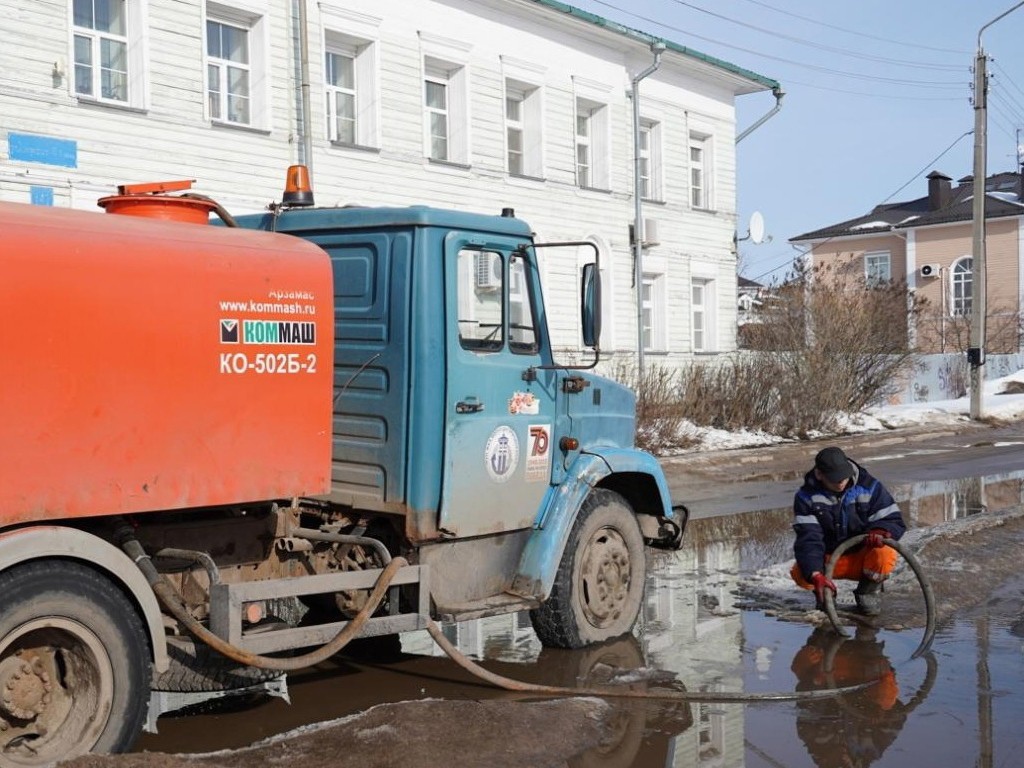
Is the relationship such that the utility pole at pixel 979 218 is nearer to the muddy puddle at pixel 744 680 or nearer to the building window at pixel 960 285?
the muddy puddle at pixel 744 680

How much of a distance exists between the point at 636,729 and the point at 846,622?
2673mm

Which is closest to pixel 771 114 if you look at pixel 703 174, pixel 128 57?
pixel 703 174

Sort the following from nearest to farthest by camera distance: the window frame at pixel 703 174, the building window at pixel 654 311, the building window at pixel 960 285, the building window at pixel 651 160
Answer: the building window at pixel 651 160 < the building window at pixel 654 311 < the window frame at pixel 703 174 < the building window at pixel 960 285

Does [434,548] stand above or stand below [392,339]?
below

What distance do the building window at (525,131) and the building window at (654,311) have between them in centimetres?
490

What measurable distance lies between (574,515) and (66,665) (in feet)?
10.1

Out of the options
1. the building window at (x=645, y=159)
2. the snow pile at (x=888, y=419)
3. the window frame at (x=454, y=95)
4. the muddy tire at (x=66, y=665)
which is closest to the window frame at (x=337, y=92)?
the window frame at (x=454, y=95)

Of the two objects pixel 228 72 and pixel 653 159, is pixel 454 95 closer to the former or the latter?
pixel 228 72

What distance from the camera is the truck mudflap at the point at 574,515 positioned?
6551 millimetres

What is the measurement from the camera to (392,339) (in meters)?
6.07

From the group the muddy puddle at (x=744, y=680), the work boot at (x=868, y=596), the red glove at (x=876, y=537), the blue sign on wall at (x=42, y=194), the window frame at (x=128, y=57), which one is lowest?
the muddy puddle at (x=744, y=680)

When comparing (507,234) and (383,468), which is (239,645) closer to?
(383,468)

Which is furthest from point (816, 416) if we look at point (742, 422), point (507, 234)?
point (507, 234)

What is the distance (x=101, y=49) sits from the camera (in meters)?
17.0
